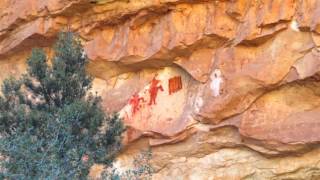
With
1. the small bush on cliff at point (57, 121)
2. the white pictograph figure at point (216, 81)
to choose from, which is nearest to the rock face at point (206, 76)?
the white pictograph figure at point (216, 81)

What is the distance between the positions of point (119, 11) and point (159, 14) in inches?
20.2

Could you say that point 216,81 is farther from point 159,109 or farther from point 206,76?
point 159,109

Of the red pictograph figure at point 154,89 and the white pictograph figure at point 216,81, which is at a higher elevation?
the white pictograph figure at point 216,81

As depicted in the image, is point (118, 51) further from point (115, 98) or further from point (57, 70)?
point (57, 70)

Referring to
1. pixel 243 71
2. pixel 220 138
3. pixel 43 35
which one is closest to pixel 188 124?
pixel 220 138

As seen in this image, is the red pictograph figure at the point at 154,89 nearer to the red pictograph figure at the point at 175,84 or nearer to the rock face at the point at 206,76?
the rock face at the point at 206,76

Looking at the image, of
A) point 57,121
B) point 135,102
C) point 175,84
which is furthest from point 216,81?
point 57,121

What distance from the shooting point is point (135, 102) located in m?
6.71

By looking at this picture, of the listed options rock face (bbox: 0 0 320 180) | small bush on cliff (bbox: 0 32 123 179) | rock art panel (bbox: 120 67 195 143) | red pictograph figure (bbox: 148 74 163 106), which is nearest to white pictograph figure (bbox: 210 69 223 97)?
rock face (bbox: 0 0 320 180)

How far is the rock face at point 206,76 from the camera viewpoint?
224 inches

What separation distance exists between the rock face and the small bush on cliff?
2.39ft

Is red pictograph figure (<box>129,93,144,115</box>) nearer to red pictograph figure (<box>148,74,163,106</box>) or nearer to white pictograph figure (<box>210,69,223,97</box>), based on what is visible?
red pictograph figure (<box>148,74,163,106</box>)

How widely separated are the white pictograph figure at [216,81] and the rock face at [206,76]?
0.01m

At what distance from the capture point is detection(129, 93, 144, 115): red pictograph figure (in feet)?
21.9
